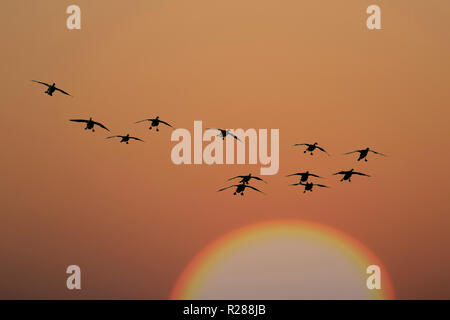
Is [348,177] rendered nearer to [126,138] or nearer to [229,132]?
[229,132]

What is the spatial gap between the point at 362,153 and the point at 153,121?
2830 cm

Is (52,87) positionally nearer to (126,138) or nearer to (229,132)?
(126,138)

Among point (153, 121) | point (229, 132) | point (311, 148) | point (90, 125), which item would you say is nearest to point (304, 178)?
point (311, 148)

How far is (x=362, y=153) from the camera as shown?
105m

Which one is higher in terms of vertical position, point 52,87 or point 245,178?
point 52,87
